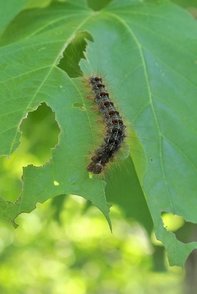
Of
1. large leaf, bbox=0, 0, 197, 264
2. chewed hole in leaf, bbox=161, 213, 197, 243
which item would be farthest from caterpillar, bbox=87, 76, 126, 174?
chewed hole in leaf, bbox=161, 213, 197, 243

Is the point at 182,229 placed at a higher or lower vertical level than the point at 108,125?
lower

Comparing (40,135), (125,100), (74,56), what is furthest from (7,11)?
(40,135)

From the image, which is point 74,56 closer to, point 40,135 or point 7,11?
point 7,11

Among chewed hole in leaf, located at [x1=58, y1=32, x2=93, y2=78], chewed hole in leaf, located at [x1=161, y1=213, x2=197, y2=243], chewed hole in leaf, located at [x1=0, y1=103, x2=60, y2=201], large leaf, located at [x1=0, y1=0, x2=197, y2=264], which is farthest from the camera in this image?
chewed hole in leaf, located at [x1=161, y1=213, x2=197, y2=243]

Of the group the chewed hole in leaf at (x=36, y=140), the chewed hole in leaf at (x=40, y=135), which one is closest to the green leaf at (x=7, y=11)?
the chewed hole in leaf at (x=36, y=140)

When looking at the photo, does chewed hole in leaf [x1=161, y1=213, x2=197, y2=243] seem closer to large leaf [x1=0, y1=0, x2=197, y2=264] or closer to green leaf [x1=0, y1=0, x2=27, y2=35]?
large leaf [x1=0, y1=0, x2=197, y2=264]

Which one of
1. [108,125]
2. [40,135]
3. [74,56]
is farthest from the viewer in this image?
[40,135]

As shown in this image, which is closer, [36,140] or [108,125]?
[108,125]
